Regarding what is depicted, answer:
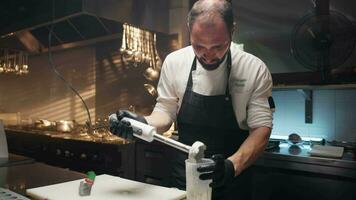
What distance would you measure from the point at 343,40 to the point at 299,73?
30 centimetres

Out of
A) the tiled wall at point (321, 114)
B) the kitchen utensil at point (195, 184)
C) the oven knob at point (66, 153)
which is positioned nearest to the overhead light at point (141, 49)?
the oven knob at point (66, 153)

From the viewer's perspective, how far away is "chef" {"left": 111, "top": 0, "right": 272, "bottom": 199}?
1.21 metres

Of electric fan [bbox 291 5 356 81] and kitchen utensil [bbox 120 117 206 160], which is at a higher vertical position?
electric fan [bbox 291 5 356 81]

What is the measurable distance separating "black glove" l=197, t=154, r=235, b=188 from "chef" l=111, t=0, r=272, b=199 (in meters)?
0.23

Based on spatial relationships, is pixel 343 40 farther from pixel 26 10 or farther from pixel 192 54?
pixel 26 10

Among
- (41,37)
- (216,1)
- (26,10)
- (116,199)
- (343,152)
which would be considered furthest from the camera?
(41,37)

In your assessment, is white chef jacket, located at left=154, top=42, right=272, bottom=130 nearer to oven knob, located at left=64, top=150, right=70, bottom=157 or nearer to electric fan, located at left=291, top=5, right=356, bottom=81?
electric fan, located at left=291, top=5, right=356, bottom=81

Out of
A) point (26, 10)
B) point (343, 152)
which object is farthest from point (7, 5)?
point (343, 152)

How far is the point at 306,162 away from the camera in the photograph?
167cm

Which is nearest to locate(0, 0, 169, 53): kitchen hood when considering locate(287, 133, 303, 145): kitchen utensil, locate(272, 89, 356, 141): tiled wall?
locate(272, 89, 356, 141): tiled wall

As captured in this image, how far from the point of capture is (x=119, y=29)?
2668 millimetres

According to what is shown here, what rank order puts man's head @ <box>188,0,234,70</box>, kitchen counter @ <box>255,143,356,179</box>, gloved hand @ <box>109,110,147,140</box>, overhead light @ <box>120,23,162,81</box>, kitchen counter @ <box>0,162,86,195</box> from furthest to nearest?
overhead light @ <box>120,23,162,81</box> < kitchen counter @ <box>255,143,356,179</box> < man's head @ <box>188,0,234,70</box> < kitchen counter @ <box>0,162,86,195</box> < gloved hand @ <box>109,110,147,140</box>

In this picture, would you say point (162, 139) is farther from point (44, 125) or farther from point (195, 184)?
point (44, 125)

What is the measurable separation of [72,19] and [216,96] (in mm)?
1486
